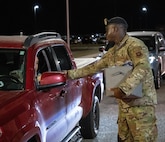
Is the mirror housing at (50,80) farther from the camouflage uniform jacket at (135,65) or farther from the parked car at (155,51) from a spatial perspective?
the parked car at (155,51)

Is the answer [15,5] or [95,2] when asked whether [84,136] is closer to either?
[15,5]

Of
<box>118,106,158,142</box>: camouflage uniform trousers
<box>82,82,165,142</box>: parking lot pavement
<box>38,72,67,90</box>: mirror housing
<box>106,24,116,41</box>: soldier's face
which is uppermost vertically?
<box>106,24,116,41</box>: soldier's face

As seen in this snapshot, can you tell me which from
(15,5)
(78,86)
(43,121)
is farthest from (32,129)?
(15,5)

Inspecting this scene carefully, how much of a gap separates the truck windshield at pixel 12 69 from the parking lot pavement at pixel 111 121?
8.89 feet

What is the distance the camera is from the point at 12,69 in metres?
5.43

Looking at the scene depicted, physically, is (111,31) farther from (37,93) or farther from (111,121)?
(111,121)

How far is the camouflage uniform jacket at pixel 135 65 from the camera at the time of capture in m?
4.52

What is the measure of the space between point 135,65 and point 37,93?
1067mm

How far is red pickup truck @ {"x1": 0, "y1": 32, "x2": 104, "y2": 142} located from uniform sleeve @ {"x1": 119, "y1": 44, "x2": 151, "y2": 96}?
795mm

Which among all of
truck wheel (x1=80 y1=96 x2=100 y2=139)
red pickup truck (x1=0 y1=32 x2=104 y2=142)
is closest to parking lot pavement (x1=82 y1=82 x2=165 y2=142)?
truck wheel (x1=80 y1=96 x2=100 y2=139)

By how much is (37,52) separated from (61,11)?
290ft

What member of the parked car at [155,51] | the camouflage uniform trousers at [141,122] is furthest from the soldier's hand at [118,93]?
the parked car at [155,51]

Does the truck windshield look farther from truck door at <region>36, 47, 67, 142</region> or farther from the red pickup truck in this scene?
truck door at <region>36, 47, 67, 142</region>

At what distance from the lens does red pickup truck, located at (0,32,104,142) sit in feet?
13.7
